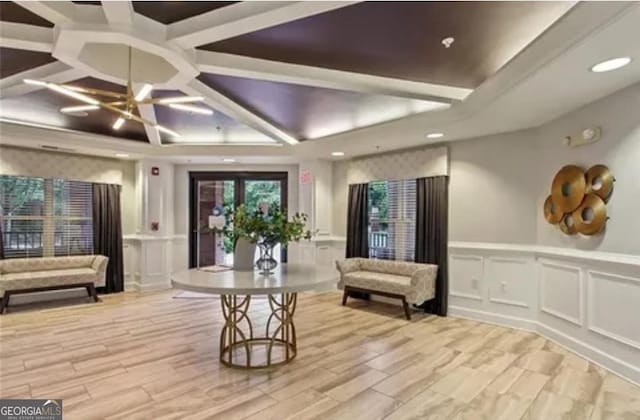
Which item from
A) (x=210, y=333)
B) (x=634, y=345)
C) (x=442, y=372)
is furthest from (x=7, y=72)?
(x=634, y=345)

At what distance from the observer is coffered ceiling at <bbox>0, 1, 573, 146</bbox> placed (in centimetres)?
232

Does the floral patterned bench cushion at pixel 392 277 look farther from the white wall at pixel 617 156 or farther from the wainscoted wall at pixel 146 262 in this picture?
the wainscoted wall at pixel 146 262

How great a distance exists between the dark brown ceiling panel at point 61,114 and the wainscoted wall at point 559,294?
4.58 meters

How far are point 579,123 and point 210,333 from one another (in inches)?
173

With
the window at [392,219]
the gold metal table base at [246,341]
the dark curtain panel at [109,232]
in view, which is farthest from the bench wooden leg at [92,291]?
the window at [392,219]

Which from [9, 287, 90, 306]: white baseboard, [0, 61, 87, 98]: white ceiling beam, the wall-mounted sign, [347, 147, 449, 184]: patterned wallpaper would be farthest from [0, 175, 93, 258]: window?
[347, 147, 449, 184]: patterned wallpaper

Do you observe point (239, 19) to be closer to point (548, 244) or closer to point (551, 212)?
point (551, 212)

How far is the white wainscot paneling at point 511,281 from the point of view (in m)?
4.31

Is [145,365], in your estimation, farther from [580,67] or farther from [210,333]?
[580,67]

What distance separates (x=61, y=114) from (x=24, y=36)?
237cm

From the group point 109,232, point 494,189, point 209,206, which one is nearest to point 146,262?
point 109,232

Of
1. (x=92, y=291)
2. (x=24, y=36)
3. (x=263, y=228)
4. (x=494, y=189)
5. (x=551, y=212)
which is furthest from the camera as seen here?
(x=92, y=291)

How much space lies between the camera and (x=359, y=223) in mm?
5988

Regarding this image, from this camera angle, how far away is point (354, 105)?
14.1 ft
